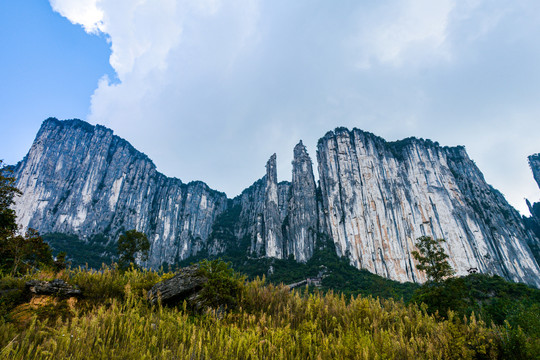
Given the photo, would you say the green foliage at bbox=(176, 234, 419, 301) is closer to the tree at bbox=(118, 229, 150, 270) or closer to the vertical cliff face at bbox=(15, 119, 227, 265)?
the tree at bbox=(118, 229, 150, 270)

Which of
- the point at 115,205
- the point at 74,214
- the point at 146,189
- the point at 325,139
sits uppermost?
the point at 325,139

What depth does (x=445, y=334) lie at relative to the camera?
4.93m

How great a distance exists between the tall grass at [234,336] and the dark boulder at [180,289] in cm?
31

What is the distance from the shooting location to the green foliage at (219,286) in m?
6.58

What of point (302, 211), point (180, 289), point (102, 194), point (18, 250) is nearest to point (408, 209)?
point (302, 211)

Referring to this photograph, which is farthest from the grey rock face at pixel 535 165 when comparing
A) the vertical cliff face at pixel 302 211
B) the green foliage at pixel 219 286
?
the green foliage at pixel 219 286

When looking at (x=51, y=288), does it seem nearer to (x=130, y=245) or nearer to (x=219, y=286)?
(x=219, y=286)

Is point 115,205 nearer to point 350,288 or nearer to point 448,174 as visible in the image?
point 350,288

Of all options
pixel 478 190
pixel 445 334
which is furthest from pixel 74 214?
pixel 478 190

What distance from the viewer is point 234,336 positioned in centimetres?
459

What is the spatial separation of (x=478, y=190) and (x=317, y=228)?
67023 mm

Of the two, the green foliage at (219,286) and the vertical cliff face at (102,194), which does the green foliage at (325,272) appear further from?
the green foliage at (219,286)

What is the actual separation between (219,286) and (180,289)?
1.03 m

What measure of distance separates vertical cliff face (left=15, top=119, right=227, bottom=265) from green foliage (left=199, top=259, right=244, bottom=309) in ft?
354
